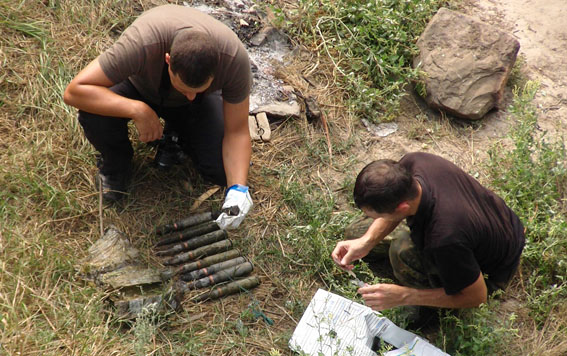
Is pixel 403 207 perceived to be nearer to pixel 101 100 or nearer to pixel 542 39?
pixel 101 100

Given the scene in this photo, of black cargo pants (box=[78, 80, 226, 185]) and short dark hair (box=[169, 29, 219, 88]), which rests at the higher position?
short dark hair (box=[169, 29, 219, 88])

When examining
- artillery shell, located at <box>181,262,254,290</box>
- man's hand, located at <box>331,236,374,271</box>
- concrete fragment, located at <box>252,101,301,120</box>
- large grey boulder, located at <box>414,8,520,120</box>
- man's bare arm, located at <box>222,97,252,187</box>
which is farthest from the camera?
large grey boulder, located at <box>414,8,520,120</box>

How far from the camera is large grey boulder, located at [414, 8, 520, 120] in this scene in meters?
5.21

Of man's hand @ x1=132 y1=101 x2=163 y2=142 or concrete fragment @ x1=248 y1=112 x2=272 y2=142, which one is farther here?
concrete fragment @ x1=248 y1=112 x2=272 y2=142

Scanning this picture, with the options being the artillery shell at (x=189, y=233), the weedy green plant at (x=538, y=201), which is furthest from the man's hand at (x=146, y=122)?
the weedy green plant at (x=538, y=201)

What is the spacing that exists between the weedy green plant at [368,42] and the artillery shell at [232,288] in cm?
208

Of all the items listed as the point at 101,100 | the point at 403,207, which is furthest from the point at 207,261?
the point at 403,207

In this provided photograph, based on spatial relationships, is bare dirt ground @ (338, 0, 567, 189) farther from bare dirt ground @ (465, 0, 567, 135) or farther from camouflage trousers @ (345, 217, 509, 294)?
camouflage trousers @ (345, 217, 509, 294)

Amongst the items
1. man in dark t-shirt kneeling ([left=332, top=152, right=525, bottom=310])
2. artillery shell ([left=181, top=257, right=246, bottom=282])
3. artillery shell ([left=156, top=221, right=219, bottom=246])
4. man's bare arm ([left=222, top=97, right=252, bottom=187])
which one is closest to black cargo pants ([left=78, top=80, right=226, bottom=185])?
man's bare arm ([left=222, top=97, right=252, bottom=187])

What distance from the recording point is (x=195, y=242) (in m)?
4.08

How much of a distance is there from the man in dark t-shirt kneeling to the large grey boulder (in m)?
2.06

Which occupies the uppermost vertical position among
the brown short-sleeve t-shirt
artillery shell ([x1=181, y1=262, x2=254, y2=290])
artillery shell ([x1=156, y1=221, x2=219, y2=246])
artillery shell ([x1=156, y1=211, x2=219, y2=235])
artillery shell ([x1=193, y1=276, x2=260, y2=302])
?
the brown short-sleeve t-shirt

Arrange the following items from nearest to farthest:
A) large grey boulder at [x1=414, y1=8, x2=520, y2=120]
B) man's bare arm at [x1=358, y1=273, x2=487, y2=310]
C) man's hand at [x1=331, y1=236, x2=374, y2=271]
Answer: man's bare arm at [x1=358, y1=273, x2=487, y2=310] → man's hand at [x1=331, y1=236, x2=374, y2=271] → large grey boulder at [x1=414, y1=8, x2=520, y2=120]

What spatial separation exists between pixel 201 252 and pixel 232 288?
38 centimetres
